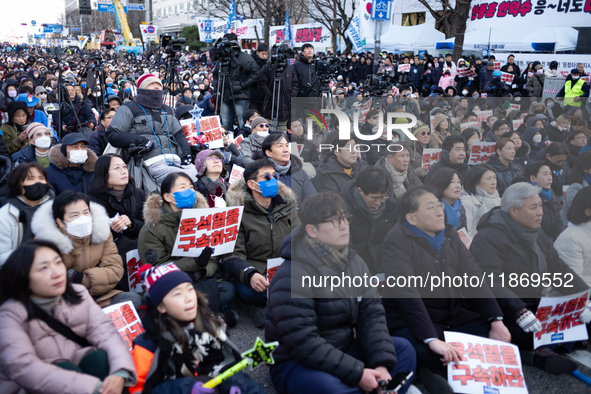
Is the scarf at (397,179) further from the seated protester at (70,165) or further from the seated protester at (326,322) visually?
the seated protester at (70,165)

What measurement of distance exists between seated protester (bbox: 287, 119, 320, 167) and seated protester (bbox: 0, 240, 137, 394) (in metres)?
3.41

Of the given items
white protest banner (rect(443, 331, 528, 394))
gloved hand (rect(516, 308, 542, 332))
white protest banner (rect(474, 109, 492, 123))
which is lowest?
white protest banner (rect(443, 331, 528, 394))

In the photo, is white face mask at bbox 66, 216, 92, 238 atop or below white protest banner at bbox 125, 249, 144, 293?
atop

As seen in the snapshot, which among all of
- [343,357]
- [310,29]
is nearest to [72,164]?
[343,357]

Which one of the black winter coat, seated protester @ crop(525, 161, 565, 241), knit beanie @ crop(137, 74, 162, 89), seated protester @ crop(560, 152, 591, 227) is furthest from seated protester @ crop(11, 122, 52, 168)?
seated protester @ crop(560, 152, 591, 227)

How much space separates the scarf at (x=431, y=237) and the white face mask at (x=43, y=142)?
12.7 ft

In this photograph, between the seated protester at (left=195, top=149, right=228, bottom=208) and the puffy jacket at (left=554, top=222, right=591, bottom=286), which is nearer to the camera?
the puffy jacket at (left=554, top=222, right=591, bottom=286)

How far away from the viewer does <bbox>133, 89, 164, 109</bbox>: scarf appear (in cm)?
446

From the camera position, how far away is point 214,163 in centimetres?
413

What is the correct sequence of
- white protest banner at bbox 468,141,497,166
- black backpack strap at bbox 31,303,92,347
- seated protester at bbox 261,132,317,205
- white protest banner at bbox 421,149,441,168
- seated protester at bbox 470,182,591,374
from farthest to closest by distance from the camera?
1. white protest banner at bbox 468,141,497,166
2. white protest banner at bbox 421,149,441,168
3. seated protester at bbox 261,132,317,205
4. seated protester at bbox 470,182,591,374
5. black backpack strap at bbox 31,303,92,347

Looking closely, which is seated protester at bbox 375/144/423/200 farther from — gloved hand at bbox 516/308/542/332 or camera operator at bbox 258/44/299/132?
camera operator at bbox 258/44/299/132

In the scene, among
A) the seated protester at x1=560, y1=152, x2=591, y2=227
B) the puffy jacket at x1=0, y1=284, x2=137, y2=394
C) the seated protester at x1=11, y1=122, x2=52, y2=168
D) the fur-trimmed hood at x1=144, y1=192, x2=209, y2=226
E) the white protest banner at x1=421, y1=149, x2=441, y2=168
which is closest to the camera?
the puffy jacket at x1=0, y1=284, x2=137, y2=394

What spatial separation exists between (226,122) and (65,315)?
18.8 ft

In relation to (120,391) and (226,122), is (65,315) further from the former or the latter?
(226,122)
